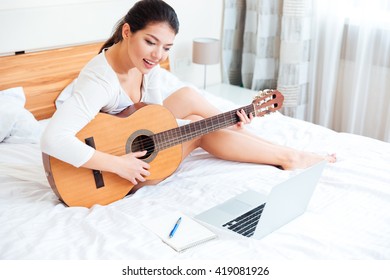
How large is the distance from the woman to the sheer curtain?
1165 mm

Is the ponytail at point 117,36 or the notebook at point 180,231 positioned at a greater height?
the ponytail at point 117,36

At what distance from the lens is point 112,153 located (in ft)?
6.18

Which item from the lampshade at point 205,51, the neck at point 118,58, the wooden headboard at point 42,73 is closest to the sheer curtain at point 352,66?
the lampshade at point 205,51

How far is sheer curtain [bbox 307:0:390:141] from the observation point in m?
3.04

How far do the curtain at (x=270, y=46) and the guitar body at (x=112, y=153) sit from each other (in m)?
1.50

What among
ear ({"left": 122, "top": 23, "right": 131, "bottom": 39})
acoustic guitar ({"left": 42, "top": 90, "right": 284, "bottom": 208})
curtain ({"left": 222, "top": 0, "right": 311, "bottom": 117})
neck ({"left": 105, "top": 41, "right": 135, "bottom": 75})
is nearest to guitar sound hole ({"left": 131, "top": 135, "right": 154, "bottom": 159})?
acoustic guitar ({"left": 42, "top": 90, "right": 284, "bottom": 208})

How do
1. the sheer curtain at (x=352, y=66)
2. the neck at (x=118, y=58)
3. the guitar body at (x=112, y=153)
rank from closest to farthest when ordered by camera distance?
the guitar body at (x=112, y=153) → the neck at (x=118, y=58) → the sheer curtain at (x=352, y=66)

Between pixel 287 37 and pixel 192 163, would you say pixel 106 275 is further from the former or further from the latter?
pixel 287 37

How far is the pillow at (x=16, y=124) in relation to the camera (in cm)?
237

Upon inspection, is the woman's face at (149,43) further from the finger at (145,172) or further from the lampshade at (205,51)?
the lampshade at (205,51)

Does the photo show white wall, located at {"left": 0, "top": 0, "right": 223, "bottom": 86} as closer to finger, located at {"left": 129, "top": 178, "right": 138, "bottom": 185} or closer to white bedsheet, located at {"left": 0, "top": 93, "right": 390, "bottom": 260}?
white bedsheet, located at {"left": 0, "top": 93, "right": 390, "bottom": 260}

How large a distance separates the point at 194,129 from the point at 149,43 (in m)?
0.36

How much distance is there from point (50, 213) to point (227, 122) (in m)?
0.74

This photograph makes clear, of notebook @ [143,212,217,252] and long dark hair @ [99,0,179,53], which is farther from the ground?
long dark hair @ [99,0,179,53]
